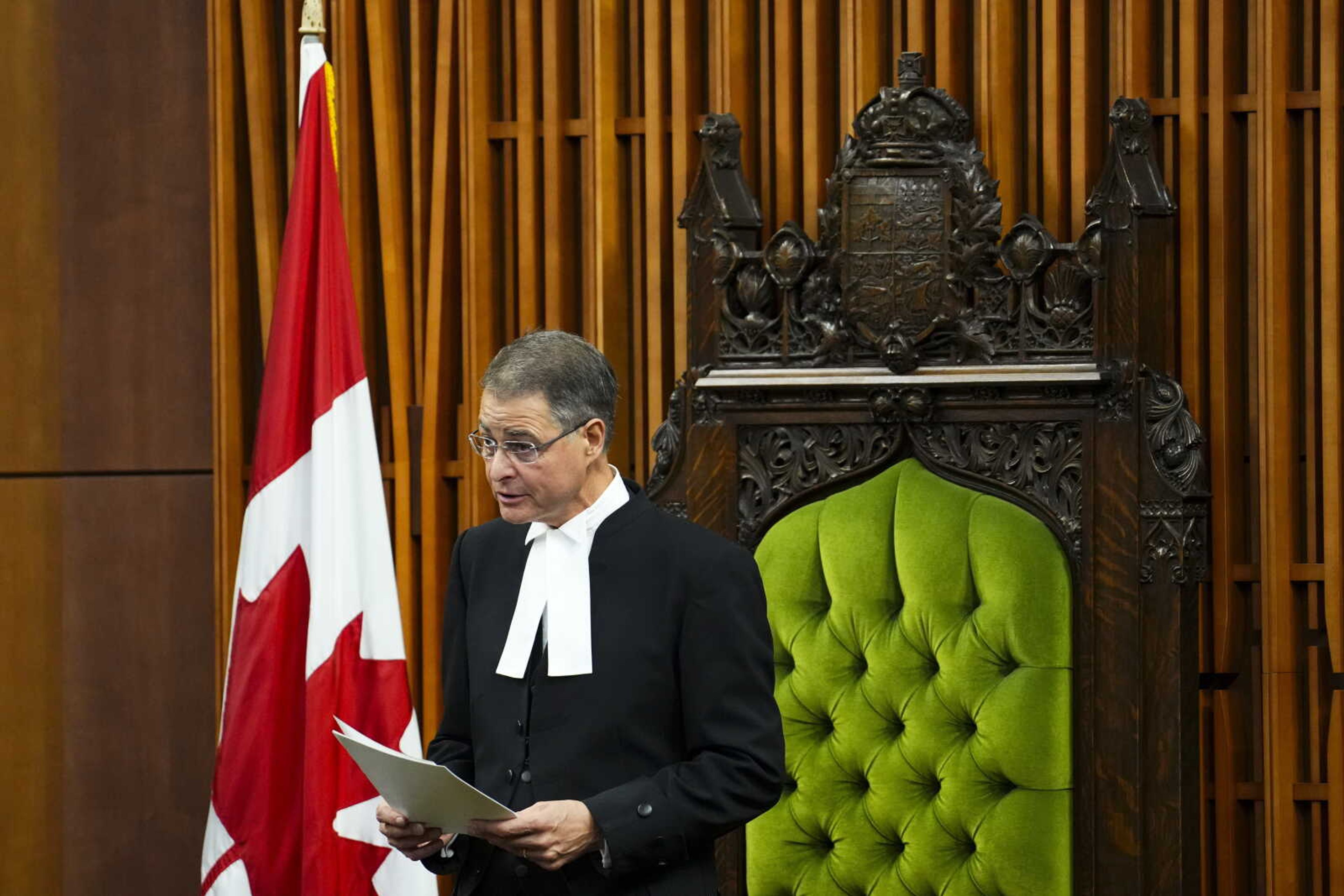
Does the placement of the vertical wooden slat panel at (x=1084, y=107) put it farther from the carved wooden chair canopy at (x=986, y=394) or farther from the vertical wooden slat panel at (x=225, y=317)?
the vertical wooden slat panel at (x=225, y=317)

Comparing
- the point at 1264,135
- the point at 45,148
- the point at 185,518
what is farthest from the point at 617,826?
the point at 45,148

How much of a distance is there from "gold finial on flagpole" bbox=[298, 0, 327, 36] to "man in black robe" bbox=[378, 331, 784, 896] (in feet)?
4.64

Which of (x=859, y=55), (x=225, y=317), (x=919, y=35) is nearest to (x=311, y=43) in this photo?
(x=225, y=317)

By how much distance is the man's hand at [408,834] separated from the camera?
1.96m

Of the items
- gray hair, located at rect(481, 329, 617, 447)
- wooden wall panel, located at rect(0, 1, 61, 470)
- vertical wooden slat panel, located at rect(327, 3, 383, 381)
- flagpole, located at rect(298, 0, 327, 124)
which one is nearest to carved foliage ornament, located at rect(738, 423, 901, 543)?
gray hair, located at rect(481, 329, 617, 447)

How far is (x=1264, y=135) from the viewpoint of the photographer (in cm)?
288

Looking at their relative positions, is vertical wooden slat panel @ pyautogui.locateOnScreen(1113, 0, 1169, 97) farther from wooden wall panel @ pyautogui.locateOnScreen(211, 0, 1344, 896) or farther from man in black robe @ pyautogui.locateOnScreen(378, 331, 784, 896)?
man in black robe @ pyautogui.locateOnScreen(378, 331, 784, 896)

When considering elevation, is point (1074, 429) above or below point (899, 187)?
below

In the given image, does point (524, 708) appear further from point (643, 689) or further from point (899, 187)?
point (899, 187)

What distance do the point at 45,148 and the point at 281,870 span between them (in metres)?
1.57

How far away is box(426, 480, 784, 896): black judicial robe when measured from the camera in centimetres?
194

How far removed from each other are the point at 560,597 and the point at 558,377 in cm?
27

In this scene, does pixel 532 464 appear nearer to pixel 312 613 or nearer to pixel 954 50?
pixel 312 613

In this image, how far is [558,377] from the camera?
6.59ft
